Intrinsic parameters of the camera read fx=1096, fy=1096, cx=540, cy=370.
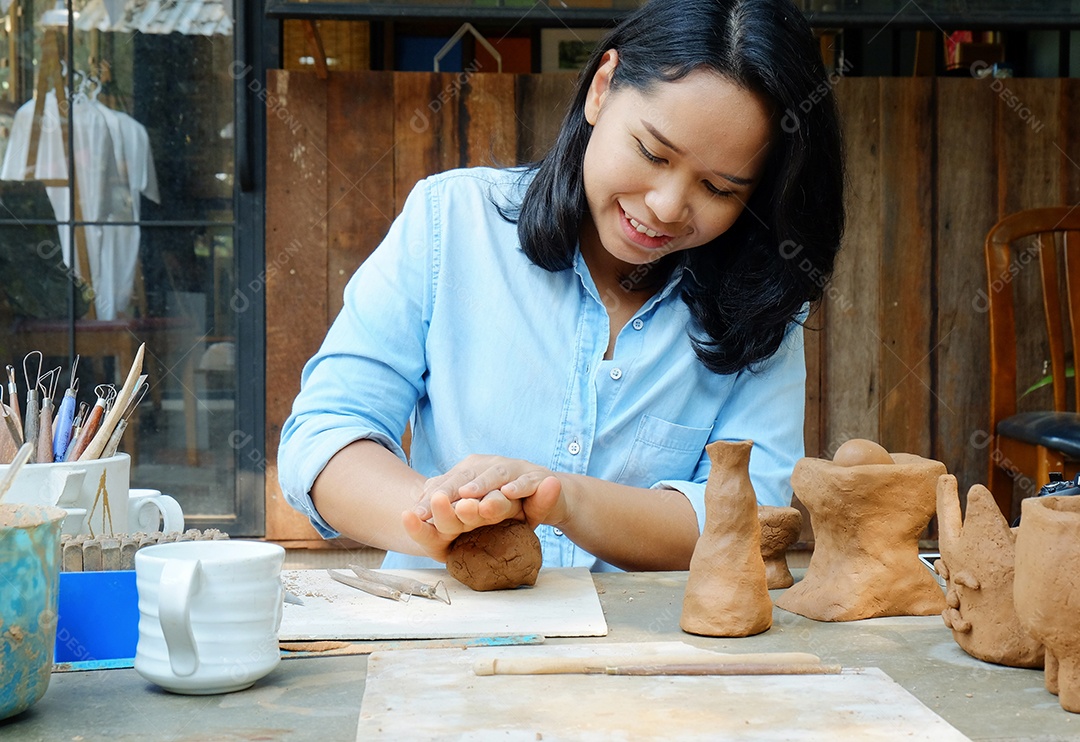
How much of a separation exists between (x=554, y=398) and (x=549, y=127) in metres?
1.48

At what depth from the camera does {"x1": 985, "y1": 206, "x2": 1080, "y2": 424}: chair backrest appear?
270 centimetres

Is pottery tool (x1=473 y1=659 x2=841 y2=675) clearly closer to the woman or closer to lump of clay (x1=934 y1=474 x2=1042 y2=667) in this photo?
lump of clay (x1=934 y1=474 x2=1042 y2=667)

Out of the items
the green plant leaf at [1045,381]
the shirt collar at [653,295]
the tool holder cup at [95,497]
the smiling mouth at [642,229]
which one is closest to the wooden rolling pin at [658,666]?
the tool holder cup at [95,497]

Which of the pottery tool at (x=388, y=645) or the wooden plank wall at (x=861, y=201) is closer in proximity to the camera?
the pottery tool at (x=388, y=645)

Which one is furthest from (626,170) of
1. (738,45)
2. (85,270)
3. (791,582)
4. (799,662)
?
(85,270)

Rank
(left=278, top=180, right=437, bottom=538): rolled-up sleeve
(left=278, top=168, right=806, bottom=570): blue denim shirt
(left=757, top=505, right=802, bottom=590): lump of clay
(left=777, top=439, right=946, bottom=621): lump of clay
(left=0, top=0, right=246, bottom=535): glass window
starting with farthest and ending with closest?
(left=0, top=0, right=246, bottom=535): glass window → (left=278, top=168, right=806, bottom=570): blue denim shirt → (left=278, top=180, right=437, bottom=538): rolled-up sleeve → (left=757, top=505, right=802, bottom=590): lump of clay → (left=777, top=439, right=946, bottom=621): lump of clay

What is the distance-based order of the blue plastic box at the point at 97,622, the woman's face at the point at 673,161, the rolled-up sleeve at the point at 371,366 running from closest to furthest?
the blue plastic box at the point at 97,622, the woman's face at the point at 673,161, the rolled-up sleeve at the point at 371,366

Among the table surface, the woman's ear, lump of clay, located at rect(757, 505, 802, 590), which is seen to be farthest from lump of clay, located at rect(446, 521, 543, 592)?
the woman's ear

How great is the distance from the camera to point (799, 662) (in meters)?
0.91

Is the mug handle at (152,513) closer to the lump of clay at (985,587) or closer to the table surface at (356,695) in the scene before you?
the table surface at (356,695)

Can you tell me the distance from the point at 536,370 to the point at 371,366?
0.24 m

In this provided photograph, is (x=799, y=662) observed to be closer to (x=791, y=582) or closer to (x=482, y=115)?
(x=791, y=582)

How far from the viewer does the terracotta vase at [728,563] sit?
3.40ft

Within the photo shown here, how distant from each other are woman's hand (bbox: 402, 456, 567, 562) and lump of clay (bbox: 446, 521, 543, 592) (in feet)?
0.05
